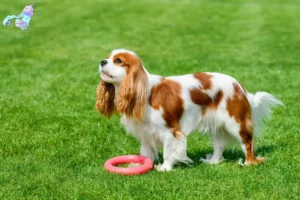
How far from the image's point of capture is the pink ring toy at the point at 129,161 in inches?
255

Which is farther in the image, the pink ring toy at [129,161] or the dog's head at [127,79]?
the pink ring toy at [129,161]

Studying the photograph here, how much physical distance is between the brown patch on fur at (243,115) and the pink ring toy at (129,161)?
109 centimetres

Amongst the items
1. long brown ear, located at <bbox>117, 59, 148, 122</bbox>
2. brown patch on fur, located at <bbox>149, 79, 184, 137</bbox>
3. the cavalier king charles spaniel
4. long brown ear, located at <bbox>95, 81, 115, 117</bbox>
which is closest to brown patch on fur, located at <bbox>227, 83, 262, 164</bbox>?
the cavalier king charles spaniel

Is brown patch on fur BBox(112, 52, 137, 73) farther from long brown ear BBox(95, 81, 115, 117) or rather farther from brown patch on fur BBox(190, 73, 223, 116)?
brown patch on fur BBox(190, 73, 223, 116)

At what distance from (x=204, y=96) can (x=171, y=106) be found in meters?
0.42

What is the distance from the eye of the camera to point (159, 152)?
7.59 meters

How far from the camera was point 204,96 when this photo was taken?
666cm


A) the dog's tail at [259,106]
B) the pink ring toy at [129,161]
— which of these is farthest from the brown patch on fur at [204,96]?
the pink ring toy at [129,161]

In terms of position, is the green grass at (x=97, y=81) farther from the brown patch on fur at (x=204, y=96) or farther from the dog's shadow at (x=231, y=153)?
the brown patch on fur at (x=204, y=96)

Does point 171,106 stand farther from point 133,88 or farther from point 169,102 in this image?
point 133,88

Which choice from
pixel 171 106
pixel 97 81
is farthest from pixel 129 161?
pixel 97 81

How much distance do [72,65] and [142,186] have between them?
305 inches

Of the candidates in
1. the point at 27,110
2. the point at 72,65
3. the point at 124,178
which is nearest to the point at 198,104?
the point at 124,178

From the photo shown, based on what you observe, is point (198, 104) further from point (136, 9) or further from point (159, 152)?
point (136, 9)
